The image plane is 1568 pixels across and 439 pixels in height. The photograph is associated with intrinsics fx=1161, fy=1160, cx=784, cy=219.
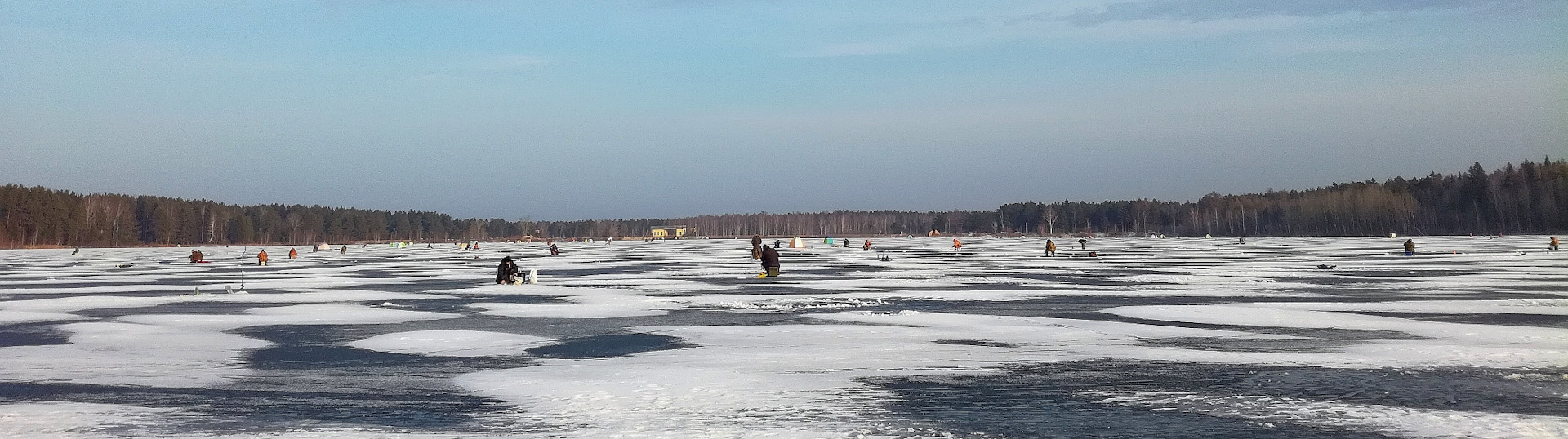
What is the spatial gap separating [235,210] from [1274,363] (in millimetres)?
181918

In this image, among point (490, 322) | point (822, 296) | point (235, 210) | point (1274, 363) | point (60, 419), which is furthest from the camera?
point (235, 210)

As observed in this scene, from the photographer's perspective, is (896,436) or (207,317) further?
(207,317)

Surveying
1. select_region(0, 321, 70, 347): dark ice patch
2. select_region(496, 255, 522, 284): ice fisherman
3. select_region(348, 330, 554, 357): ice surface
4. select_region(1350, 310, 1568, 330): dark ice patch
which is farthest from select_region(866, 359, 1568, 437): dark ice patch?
select_region(496, 255, 522, 284): ice fisherman

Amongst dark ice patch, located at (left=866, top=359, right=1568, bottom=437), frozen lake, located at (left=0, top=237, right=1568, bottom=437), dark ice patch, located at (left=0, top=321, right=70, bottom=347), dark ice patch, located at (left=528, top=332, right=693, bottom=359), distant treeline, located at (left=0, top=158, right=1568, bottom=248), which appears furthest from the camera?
distant treeline, located at (left=0, top=158, right=1568, bottom=248)

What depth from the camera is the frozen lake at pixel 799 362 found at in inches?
327

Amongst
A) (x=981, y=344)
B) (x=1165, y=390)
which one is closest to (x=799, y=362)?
(x=981, y=344)

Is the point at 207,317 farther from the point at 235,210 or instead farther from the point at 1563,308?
the point at 235,210

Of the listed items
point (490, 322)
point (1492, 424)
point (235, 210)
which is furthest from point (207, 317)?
point (235, 210)

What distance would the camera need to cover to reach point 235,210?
172 m

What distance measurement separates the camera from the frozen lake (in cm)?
831

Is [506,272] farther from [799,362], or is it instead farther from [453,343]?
[799,362]

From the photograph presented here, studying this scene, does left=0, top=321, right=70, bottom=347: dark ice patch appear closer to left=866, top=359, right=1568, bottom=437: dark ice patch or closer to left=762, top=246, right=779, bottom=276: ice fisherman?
left=866, top=359, right=1568, bottom=437: dark ice patch

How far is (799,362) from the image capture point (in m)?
12.0

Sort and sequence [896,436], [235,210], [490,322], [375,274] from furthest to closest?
[235,210] → [375,274] → [490,322] → [896,436]
